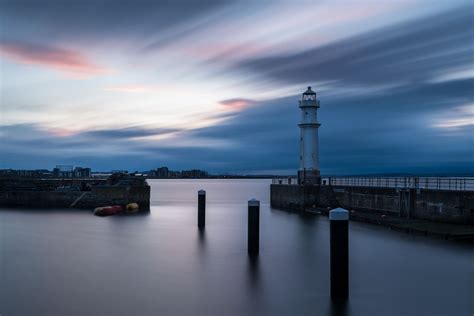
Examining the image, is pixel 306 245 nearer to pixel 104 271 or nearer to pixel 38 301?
pixel 104 271

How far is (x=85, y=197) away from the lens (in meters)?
34.9

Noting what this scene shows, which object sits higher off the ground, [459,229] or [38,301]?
[459,229]

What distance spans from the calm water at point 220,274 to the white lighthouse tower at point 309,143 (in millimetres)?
9449

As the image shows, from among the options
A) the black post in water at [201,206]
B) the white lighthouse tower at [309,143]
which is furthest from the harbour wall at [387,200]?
the black post in water at [201,206]

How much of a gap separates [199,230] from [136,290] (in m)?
12.3

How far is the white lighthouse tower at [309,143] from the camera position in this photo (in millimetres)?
32344

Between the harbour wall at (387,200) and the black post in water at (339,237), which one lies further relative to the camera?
the harbour wall at (387,200)

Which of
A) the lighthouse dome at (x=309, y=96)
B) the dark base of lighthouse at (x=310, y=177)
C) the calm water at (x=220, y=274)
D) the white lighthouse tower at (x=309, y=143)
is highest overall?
the lighthouse dome at (x=309, y=96)

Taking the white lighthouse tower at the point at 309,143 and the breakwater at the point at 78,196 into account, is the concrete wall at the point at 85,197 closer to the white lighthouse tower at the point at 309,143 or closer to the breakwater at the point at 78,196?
the breakwater at the point at 78,196

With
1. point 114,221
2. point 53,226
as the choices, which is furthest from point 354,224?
point 53,226

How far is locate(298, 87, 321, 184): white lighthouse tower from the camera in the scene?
106 feet

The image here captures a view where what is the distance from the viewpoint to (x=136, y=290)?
473 inches

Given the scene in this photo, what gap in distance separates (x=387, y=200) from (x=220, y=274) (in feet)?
44.4

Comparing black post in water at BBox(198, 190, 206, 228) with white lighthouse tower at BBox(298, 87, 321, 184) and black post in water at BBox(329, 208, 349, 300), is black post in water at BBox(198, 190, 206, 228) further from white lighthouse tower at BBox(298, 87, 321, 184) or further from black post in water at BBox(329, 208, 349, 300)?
black post in water at BBox(329, 208, 349, 300)
